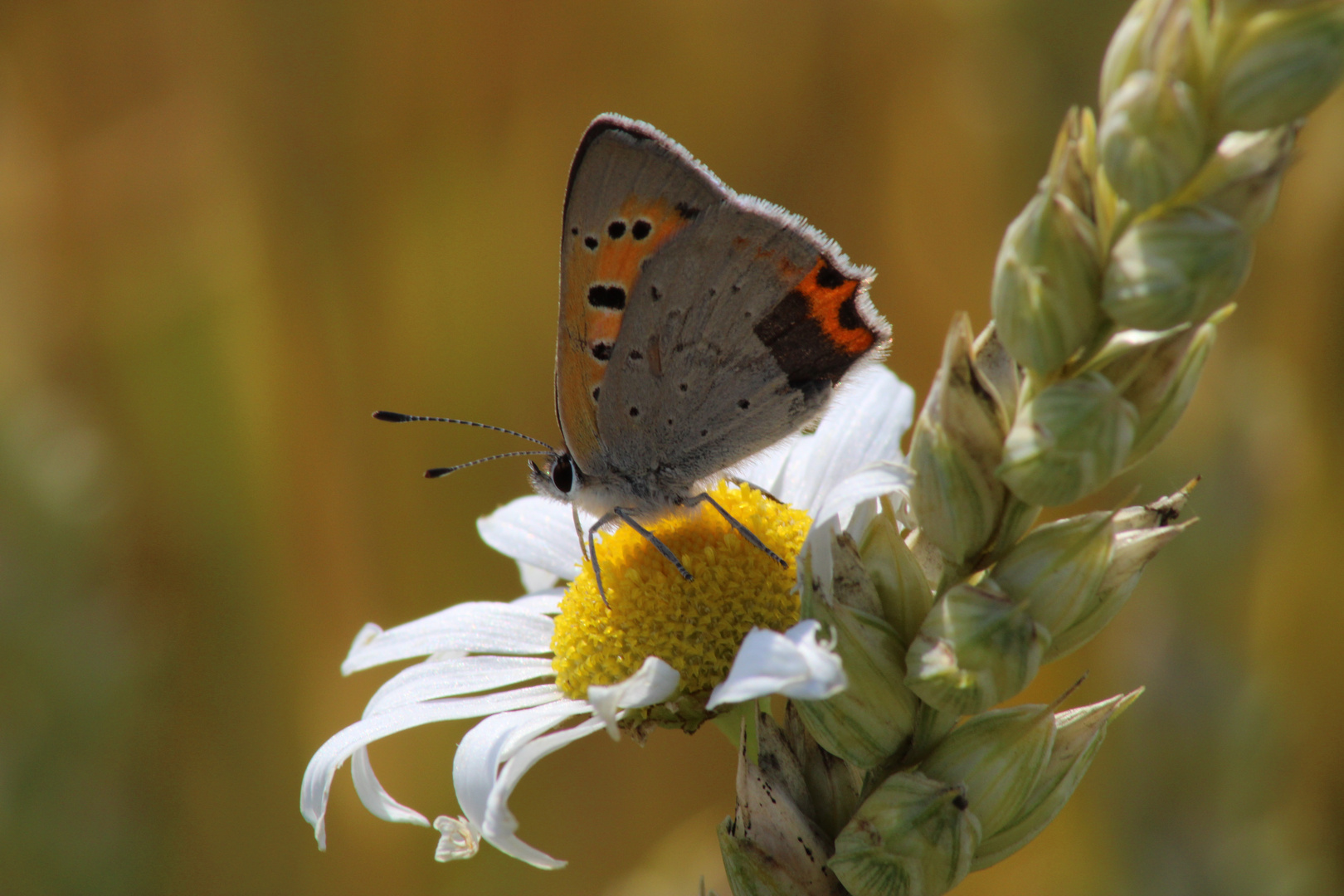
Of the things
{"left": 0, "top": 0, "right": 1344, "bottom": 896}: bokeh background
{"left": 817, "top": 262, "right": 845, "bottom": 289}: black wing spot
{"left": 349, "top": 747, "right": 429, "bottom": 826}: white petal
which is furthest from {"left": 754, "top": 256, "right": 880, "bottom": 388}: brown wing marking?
{"left": 0, "top": 0, "right": 1344, "bottom": 896}: bokeh background

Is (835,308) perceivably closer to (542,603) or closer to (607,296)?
(607,296)

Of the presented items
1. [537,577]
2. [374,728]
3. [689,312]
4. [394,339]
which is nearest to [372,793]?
[374,728]

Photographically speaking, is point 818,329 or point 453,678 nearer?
point 818,329

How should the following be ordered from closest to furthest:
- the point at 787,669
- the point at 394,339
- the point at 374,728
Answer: the point at 787,669 < the point at 374,728 < the point at 394,339

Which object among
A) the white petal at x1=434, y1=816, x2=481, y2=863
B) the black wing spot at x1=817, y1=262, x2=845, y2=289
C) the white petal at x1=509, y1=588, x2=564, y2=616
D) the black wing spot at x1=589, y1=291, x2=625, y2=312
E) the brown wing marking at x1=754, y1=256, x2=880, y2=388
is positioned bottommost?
the white petal at x1=434, y1=816, x2=481, y2=863

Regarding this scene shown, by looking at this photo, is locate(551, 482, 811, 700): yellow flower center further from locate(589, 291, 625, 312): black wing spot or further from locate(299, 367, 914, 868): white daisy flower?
locate(589, 291, 625, 312): black wing spot

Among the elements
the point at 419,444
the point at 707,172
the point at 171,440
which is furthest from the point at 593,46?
the point at 707,172
